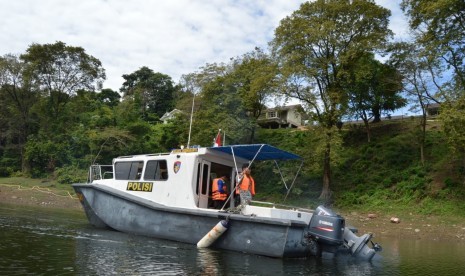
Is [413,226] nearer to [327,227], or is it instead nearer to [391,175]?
[391,175]

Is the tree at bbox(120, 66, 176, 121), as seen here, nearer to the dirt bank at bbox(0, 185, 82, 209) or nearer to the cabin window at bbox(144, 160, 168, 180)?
the dirt bank at bbox(0, 185, 82, 209)

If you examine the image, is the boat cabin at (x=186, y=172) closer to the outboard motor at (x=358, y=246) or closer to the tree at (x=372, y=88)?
the outboard motor at (x=358, y=246)

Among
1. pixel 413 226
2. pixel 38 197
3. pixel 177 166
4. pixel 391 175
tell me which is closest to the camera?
pixel 177 166

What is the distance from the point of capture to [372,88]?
1232 inches

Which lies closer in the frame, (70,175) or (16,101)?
(70,175)

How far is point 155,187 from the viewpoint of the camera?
496 inches

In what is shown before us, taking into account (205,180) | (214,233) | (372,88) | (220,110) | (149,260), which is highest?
(372,88)

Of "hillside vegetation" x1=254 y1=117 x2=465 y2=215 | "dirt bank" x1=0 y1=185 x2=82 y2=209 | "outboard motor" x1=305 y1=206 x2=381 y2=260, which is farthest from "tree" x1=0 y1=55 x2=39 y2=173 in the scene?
"outboard motor" x1=305 y1=206 x2=381 y2=260

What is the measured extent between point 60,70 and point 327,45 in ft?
86.7

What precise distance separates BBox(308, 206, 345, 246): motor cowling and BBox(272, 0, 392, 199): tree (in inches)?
624

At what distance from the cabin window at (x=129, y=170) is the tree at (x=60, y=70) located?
29.9 m

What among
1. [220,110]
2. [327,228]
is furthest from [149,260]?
[220,110]

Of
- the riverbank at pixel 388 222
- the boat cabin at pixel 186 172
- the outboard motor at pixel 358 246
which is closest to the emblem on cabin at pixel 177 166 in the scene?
the boat cabin at pixel 186 172

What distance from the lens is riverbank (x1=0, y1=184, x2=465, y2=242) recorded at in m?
18.2
